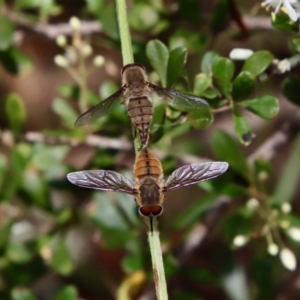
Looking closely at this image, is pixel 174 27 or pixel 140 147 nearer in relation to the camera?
pixel 140 147

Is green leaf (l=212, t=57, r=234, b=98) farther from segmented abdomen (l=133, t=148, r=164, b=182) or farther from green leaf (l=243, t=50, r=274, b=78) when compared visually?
segmented abdomen (l=133, t=148, r=164, b=182)

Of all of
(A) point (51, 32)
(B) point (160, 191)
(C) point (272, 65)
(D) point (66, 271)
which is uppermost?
(A) point (51, 32)

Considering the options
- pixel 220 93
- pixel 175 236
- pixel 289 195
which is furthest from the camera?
pixel 175 236

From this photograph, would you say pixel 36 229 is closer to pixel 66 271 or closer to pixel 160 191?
pixel 66 271

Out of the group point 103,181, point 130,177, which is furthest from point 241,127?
point 130,177

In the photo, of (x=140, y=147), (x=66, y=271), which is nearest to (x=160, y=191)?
(x=140, y=147)

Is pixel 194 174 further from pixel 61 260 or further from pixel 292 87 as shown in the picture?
pixel 61 260
